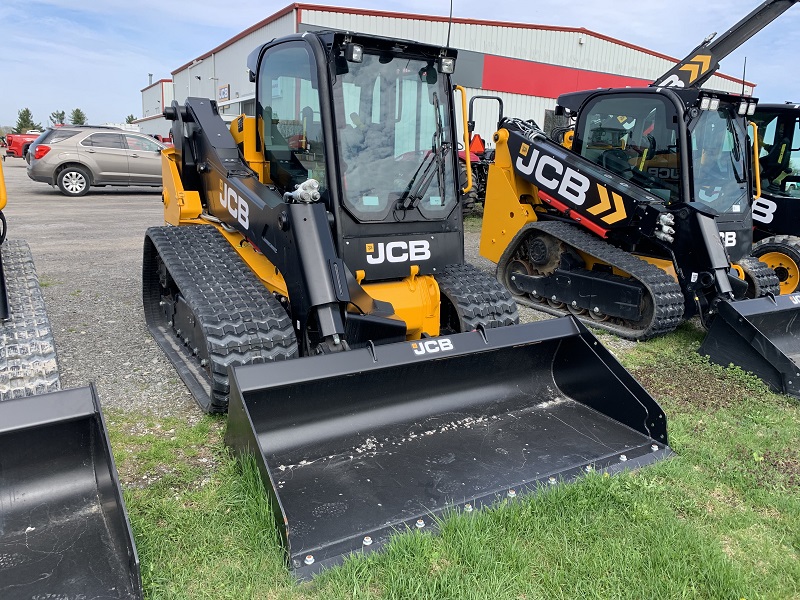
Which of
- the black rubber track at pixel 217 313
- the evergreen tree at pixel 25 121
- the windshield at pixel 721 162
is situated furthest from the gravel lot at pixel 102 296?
the evergreen tree at pixel 25 121

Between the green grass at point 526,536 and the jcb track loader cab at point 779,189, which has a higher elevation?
the jcb track loader cab at point 779,189

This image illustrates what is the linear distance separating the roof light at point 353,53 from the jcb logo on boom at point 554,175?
3536 mm

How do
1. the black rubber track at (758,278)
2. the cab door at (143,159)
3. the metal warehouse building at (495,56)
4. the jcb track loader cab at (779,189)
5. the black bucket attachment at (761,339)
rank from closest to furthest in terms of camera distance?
→ the black bucket attachment at (761,339) → the black rubber track at (758,278) → the jcb track loader cab at (779,189) → the cab door at (143,159) → the metal warehouse building at (495,56)

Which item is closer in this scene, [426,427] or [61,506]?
[61,506]

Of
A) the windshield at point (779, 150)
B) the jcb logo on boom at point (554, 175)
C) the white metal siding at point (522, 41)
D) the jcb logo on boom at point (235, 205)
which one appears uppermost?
the white metal siding at point (522, 41)

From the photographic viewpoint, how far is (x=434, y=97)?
4.10 metres

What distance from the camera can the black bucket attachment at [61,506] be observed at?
217 centimetres

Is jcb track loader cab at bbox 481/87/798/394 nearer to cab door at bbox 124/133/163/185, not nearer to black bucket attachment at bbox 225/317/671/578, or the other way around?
black bucket attachment at bbox 225/317/671/578

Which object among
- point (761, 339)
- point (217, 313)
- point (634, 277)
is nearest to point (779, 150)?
point (634, 277)

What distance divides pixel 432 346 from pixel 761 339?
2.78m

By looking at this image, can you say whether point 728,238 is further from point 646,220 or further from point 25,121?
point 25,121

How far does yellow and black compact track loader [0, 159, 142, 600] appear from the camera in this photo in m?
2.18

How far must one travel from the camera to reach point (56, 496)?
2512mm

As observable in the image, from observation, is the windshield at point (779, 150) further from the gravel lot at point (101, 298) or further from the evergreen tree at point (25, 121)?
the evergreen tree at point (25, 121)
